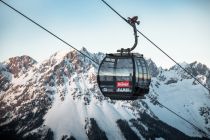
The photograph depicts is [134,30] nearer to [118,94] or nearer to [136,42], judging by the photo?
[136,42]

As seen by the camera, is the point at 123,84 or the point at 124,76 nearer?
the point at 124,76

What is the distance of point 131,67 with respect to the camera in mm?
18969

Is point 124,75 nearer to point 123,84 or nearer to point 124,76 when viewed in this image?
point 124,76

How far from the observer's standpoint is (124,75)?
1920 cm

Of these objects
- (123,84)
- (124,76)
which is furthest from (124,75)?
(123,84)

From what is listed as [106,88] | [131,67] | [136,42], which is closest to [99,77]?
[106,88]

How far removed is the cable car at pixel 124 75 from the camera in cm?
1902

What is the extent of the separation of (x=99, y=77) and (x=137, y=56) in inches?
105

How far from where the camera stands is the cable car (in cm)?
1902

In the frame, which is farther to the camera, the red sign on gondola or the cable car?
the red sign on gondola

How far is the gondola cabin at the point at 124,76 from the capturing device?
19016 millimetres

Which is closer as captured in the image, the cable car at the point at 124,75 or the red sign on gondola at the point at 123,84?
the cable car at the point at 124,75

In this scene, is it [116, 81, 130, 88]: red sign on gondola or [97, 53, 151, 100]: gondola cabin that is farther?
[116, 81, 130, 88]: red sign on gondola

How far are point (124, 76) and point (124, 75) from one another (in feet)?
0.20
